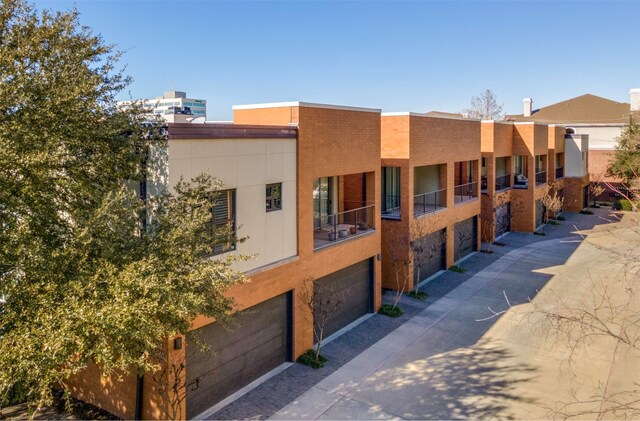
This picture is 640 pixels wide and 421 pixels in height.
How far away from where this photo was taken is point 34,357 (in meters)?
6.89

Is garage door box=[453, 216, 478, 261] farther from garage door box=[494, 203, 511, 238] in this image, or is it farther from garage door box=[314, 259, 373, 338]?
garage door box=[314, 259, 373, 338]

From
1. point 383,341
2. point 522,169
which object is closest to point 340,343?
point 383,341

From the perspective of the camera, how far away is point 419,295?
20.1m

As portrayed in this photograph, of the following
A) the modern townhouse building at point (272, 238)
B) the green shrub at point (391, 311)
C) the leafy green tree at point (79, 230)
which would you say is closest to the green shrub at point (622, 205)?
the green shrub at point (391, 311)

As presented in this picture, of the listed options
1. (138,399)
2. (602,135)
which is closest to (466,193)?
(138,399)

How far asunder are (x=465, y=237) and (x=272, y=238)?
51.6 feet

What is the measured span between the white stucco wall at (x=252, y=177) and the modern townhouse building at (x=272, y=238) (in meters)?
0.03

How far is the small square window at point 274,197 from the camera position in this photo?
524 inches

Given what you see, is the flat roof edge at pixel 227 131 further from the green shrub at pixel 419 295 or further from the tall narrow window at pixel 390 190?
the green shrub at pixel 419 295

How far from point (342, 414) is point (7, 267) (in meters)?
7.41

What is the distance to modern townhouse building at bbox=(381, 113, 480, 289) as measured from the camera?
67.1ft

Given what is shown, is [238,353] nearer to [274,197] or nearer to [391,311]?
[274,197]

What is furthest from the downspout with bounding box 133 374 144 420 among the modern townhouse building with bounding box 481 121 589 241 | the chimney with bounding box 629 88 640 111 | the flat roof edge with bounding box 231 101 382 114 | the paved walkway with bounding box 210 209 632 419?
the chimney with bounding box 629 88 640 111

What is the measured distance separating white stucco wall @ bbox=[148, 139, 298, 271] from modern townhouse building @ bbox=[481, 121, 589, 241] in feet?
60.4
